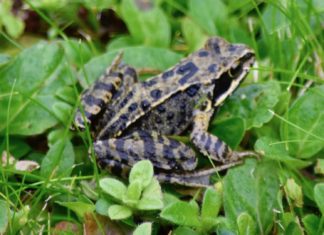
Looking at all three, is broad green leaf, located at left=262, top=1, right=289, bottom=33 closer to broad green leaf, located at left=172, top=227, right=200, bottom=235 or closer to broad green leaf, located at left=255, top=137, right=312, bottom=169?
broad green leaf, located at left=255, top=137, right=312, bottom=169

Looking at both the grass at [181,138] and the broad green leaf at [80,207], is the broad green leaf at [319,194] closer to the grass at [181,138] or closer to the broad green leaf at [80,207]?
the grass at [181,138]

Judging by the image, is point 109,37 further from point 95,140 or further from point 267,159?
point 267,159

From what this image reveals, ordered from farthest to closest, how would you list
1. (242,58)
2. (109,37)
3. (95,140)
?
(109,37) → (242,58) → (95,140)

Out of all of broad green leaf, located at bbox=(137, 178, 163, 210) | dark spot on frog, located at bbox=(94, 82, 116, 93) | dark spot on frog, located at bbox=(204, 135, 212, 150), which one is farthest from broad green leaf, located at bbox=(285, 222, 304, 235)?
dark spot on frog, located at bbox=(94, 82, 116, 93)

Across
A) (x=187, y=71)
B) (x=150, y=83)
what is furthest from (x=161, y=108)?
(x=187, y=71)

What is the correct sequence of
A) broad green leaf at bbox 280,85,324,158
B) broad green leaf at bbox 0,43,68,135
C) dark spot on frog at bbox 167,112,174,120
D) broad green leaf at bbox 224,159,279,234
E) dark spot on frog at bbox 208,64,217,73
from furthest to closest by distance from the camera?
dark spot on frog at bbox 208,64,217,73
dark spot on frog at bbox 167,112,174,120
broad green leaf at bbox 0,43,68,135
broad green leaf at bbox 280,85,324,158
broad green leaf at bbox 224,159,279,234

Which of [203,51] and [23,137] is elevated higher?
[203,51]

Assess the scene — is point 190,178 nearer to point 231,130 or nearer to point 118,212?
point 231,130

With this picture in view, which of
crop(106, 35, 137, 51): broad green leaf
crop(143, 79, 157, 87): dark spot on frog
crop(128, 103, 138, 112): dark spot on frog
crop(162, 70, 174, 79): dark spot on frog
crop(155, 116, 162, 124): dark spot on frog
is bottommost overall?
crop(155, 116, 162, 124): dark spot on frog

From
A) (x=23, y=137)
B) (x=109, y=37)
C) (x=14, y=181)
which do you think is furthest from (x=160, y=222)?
(x=109, y=37)
